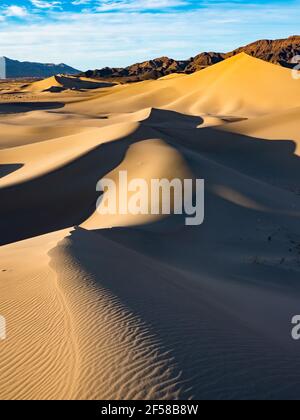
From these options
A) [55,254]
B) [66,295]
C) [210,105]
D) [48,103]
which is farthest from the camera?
[48,103]

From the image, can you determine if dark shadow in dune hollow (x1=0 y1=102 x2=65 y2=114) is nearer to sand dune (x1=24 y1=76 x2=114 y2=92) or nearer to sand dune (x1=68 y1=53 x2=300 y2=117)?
sand dune (x1=68 y1=53 x2=300 y2=117)

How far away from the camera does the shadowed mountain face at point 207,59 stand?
473ft

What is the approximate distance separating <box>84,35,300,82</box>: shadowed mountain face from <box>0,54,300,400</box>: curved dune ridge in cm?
12465

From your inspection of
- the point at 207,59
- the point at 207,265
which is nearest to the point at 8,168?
the point at 207,265

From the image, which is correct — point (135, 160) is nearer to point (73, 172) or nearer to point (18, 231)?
point (73, 172)

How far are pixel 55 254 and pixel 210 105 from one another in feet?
158

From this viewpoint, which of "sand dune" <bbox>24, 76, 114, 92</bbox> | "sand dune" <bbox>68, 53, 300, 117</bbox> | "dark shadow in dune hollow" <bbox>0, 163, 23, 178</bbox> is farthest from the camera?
"sand dune" <bbox>24, 76, 114, 92</bbox>

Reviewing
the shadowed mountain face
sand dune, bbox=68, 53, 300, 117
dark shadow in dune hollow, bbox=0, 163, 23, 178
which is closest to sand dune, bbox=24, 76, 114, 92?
sand dune, bbox=68, 53, 300, 117

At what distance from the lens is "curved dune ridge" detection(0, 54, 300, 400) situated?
416 centimetres

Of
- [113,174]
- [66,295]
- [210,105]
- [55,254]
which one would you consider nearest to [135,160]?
[113,174]

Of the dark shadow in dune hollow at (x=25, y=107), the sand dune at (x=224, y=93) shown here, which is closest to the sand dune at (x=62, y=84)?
the sand dune at (x=224, y=93)

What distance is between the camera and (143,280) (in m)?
7.14

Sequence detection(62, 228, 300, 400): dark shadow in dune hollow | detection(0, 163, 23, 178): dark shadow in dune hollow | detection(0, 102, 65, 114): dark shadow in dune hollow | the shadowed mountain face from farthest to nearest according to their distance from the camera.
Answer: the shadowed mountain face < detection(0, 102, 65, 114): dark shadow in dune hollow < detection(0, 163, 23, 178): dark shadow in dune hollow < detection(62, 228, 300, 400): dark shadow in dune hollow

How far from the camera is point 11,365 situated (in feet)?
15.1
